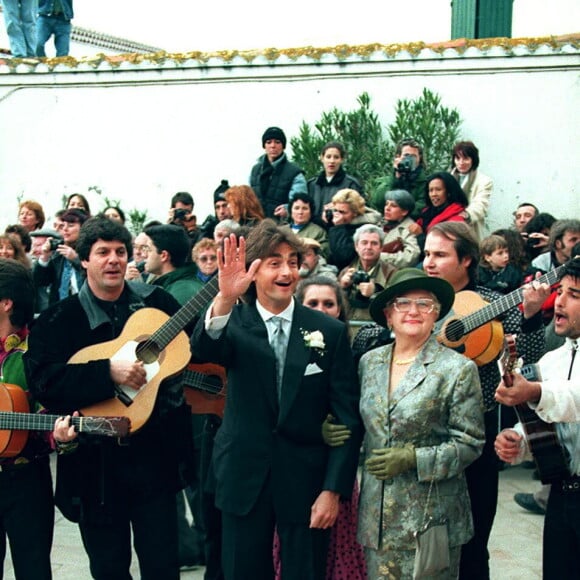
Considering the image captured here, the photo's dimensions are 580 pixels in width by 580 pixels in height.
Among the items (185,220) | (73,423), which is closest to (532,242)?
(185,220)

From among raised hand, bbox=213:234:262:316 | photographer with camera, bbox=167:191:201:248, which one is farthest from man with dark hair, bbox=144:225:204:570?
photographer with camera, bbox=167:191:201:248

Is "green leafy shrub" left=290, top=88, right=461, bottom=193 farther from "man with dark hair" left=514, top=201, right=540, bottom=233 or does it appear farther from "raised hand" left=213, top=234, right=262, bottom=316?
"raised hand" left=213, top=234, right=262, bottom=316

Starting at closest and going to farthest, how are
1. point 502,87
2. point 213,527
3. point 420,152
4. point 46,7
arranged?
A: point 213,527 → point 420,152 → point 502,87 → point 46,7

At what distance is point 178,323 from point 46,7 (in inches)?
431

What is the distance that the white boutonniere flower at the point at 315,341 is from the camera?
4.38 m

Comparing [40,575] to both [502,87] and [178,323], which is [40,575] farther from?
[502,87]

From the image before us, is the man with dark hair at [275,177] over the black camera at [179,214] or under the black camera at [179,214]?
over

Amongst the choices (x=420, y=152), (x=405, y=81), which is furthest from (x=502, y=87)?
(x=420, y=152)

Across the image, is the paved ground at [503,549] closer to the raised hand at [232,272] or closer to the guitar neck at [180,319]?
the guitar neck at [180,319]

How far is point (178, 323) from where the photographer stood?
476 cm

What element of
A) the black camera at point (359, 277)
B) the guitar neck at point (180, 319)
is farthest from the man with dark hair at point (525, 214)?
the guitar neck at point (180, 319)

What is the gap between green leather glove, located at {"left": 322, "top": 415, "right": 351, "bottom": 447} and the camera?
4379mm

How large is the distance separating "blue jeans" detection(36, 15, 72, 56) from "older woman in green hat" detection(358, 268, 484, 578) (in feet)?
37.8

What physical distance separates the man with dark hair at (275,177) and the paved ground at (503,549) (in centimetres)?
425
